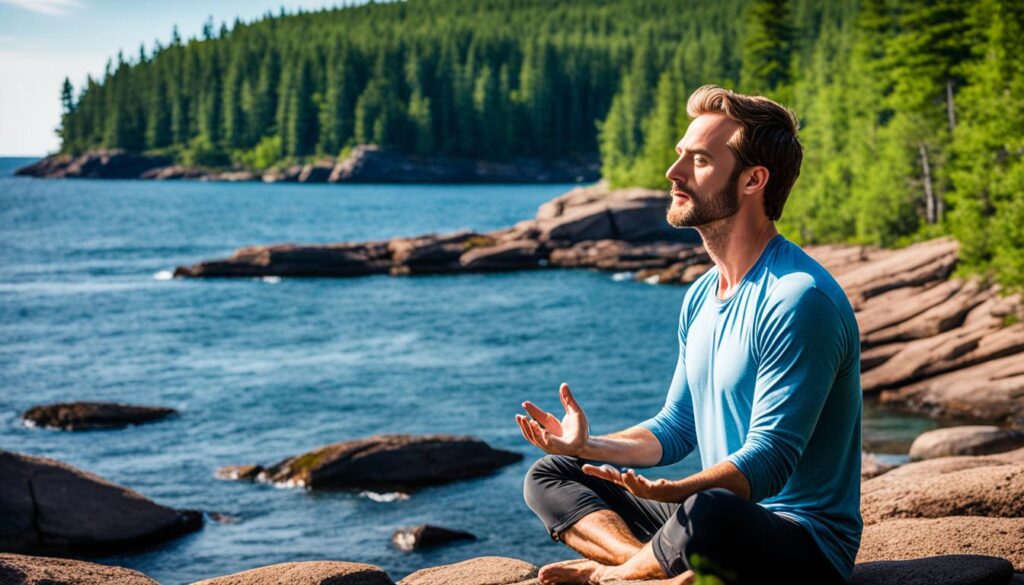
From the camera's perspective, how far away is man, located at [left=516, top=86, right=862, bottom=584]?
4.51 m

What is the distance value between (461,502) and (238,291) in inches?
1399

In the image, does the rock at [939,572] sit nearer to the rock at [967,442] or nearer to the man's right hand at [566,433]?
the man's right hand at [566,433]

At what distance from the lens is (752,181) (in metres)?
4.99

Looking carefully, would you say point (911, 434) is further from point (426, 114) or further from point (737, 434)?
point (426, 114)

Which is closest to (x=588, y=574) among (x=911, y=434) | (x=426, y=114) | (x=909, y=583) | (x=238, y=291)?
(x=909, y=583)

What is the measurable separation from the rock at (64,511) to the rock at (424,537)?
13.2 ft

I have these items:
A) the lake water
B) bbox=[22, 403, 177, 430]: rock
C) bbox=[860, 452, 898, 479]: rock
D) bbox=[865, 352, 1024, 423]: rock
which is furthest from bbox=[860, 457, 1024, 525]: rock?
bbox=[22, 403, 177, 430]: rock

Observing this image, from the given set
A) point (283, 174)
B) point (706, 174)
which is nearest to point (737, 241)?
point (706, 174)

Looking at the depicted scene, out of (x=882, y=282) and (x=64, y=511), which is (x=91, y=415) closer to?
(x=64, y=511)

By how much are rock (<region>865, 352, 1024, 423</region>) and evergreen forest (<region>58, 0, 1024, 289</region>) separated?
2459 millimetres

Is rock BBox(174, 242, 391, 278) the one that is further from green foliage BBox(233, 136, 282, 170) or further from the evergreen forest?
green foliage BBox(233, 136, 282, 170)

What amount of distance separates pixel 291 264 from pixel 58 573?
5217 centimetres

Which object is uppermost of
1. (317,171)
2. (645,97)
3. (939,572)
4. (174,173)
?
(645,97)

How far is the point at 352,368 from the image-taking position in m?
34.6
